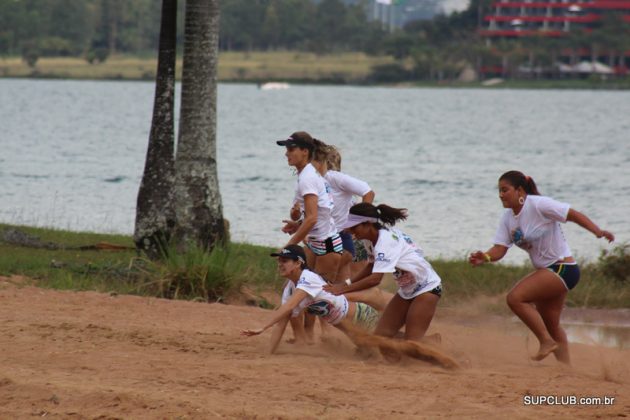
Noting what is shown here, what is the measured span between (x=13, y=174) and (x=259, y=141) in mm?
21662

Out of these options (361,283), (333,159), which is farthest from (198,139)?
(361,283)

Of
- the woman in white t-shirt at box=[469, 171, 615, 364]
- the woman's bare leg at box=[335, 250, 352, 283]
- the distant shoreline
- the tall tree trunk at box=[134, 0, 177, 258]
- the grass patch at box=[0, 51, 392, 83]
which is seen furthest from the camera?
the distant shoreline

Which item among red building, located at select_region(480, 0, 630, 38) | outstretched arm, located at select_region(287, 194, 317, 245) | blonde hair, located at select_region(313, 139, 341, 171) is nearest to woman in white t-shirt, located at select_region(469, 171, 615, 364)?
outstretched arm, located at select_region(287, 194, 317, 245)

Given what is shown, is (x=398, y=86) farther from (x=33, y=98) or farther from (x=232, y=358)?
(x=232, y=358)

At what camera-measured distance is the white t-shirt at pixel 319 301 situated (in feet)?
28.3

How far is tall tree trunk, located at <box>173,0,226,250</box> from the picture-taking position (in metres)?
13.6

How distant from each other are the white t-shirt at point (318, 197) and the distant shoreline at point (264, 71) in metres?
124

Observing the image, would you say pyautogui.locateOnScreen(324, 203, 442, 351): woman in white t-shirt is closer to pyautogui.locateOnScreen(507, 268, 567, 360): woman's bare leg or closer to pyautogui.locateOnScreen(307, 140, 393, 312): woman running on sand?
pyautogui.locateOnScreen(507, 268, 567, 360): woman's bare leg

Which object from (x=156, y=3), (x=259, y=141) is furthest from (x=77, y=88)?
(x=259, y=141)

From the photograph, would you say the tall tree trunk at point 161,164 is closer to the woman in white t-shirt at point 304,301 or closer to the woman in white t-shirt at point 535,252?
the woman in white t-shirt at point 304,301

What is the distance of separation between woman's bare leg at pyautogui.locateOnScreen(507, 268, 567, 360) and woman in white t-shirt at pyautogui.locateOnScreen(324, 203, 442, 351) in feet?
1.94

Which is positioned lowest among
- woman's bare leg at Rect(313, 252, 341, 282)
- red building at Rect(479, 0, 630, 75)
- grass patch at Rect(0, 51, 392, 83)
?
grass patch at Rect(0, 51, 392, 83)

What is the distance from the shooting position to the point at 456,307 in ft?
42.6

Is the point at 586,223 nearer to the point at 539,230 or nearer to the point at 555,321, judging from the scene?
the point at 539,230
